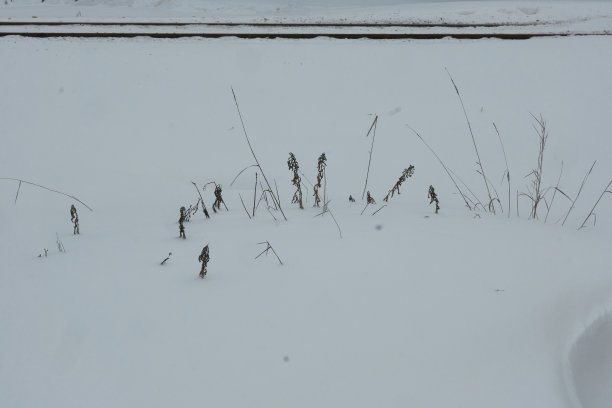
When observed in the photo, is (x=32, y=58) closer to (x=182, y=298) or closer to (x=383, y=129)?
(x=383, y=129)

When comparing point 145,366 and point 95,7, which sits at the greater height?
point 95,7

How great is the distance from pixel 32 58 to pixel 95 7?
1.41 metres

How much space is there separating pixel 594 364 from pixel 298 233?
3.44 feet

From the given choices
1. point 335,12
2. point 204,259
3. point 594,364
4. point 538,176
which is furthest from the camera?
point 335,12

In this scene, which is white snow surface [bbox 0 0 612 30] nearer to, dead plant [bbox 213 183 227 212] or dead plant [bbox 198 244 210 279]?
dead plant [bbox 213 183 227 212]

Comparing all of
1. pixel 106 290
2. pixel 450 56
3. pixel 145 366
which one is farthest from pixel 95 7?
pixel 145 366

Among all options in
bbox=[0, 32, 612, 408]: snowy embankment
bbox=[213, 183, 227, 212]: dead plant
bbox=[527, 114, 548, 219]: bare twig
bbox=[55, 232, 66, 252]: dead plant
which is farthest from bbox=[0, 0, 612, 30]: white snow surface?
bbox=[55, 232, 66, 252]: dead plant

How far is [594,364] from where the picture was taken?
1.48m

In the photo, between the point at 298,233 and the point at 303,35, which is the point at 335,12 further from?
the point at 298,233

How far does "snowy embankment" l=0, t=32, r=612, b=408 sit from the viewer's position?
131cm

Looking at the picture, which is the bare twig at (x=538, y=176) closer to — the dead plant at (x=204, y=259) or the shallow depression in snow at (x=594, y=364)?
the shallow depression in snow at (x=594, y=364)

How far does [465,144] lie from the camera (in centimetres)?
292

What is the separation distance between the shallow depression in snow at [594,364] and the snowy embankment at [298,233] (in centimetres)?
1

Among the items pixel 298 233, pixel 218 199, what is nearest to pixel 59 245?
pixel 218 199
